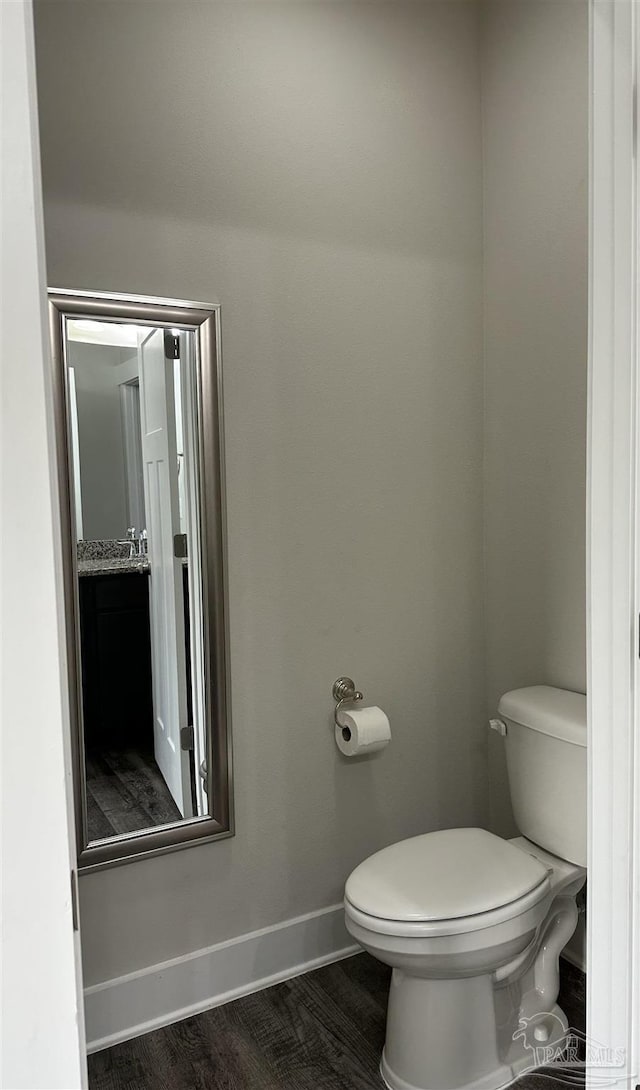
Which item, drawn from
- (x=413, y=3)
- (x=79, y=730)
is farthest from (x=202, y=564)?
(x=413, y=3)

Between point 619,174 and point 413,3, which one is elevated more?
point 413,3

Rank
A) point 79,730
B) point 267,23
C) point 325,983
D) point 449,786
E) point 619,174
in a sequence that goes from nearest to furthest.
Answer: point 619,174 < point 79,730 < point 267,23 < point 325,983 < point 449,786

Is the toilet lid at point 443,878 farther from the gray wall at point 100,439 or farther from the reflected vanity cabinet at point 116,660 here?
the gray wall at point 100,439

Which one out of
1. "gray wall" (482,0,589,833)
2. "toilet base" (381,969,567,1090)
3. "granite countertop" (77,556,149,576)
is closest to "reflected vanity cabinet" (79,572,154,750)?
"granite countertop" (77,556,149,576)

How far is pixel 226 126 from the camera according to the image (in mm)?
1934

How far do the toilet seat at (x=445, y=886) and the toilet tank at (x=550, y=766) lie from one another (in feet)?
0.32

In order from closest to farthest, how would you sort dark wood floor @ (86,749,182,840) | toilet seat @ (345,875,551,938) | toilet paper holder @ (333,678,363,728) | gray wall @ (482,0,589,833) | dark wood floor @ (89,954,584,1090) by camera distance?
toilet seat @ (345,875,551,938) → dark wood floor @ (89,954,584,1090) → dark wood floor @ (86,749,182,840) → gray wall @ (482,0,589,833) → toilet paper holder @ (333,678,363,728)

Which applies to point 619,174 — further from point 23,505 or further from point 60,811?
point 60,811

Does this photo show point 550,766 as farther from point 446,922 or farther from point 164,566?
point 164,566

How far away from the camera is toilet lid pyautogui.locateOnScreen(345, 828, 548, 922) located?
65.1 inches

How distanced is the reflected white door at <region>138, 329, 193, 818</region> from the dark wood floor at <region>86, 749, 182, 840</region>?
0.03 meters

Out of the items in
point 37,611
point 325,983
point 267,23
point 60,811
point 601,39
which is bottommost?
point 325,983

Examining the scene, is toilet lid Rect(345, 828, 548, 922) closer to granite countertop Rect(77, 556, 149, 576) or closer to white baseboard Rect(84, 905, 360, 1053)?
white baseboard Rect(84, 905, 360, 1053)

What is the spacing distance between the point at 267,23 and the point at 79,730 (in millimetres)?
1753
